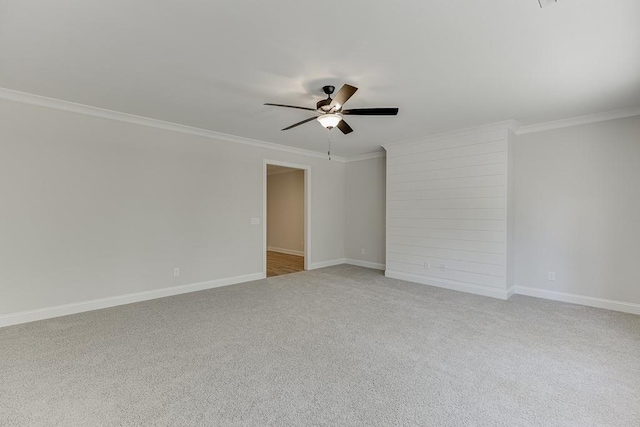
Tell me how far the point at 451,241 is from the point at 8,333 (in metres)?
5.79

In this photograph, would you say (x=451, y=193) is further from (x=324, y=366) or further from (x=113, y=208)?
(x=113, y=208)

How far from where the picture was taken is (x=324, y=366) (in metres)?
2.46

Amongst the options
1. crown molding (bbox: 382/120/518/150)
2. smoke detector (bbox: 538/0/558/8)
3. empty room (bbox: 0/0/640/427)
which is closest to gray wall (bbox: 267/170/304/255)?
empty room (bbox: 0/0/640/427)

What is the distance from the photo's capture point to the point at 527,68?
106 inches

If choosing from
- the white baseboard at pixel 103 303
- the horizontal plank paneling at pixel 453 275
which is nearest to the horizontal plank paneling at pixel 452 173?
the horizontal plank paneling at pixel 453 275

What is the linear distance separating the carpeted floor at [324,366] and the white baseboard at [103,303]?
7.3 inches

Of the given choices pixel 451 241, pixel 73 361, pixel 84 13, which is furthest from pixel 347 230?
pixel 84 13

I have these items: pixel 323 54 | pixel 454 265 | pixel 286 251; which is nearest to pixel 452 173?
pixel 454 265

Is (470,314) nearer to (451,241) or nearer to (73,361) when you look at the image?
(451,241)

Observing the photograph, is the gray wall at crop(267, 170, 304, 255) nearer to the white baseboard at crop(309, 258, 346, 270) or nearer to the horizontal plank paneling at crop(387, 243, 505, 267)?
the white baseboard at crop(309, 258, 346, 270)

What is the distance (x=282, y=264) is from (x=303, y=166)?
2.41 metres

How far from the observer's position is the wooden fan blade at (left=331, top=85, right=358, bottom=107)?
2556mm

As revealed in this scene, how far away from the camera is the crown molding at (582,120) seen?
148 inches

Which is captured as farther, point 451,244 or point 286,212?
point 286,212
